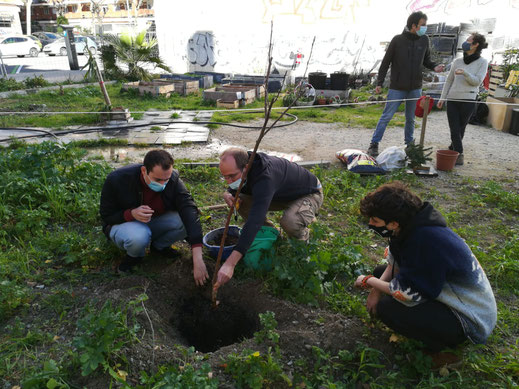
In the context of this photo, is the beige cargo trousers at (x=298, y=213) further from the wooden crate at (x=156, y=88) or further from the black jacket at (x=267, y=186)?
the wooden crate at (x=156, y=88)

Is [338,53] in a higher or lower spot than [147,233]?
higher

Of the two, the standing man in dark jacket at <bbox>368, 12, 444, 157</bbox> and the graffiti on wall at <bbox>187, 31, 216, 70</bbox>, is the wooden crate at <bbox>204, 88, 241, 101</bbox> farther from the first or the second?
the graffiti on wall at <bbox>187, 31, 216, 70</bbox>

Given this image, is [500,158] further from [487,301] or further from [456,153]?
[487,301]

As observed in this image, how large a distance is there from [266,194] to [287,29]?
15874mm

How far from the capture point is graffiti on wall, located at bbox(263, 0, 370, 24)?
16328 millimetres

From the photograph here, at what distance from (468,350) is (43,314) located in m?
2.81

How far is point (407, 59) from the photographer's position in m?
6.03

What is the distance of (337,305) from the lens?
286 cm

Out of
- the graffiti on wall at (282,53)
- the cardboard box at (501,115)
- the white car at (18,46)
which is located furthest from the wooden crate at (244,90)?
the white car at (18,46)

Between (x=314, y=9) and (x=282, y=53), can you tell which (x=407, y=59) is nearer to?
(x=282, y=53)

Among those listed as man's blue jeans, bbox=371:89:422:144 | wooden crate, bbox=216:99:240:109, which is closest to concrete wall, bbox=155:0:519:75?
wooden crate, bbox=216:99:240:109

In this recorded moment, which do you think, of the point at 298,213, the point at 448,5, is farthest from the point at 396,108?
the point at 448,5

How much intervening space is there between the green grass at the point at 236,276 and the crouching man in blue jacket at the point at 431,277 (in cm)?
21

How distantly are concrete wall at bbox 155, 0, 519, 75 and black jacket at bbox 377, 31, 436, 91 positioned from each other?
11027mm
